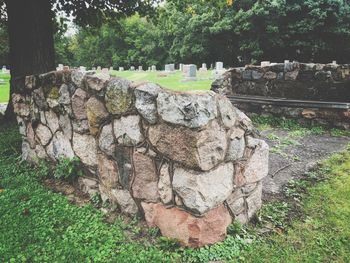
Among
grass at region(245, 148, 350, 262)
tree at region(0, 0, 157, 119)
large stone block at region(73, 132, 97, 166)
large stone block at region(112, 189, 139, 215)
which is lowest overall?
grass at region(245, 148, 350, 262)

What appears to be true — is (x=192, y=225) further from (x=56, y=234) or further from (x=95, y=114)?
(x=95, y=114)

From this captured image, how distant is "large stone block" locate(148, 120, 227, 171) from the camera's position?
233cm

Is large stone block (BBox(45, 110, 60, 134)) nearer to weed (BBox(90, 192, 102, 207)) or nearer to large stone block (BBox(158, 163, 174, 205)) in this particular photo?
weed (BBox(90, 192, 102, 207))

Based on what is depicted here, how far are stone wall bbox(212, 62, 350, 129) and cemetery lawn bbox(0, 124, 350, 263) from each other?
3.61 meters

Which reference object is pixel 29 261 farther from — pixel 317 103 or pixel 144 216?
pixel 317 103

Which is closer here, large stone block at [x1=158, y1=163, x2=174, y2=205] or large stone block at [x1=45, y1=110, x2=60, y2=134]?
large stone block at [x1=158, y1=163, x2=174, y2=205]

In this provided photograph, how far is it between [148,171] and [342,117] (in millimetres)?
5197

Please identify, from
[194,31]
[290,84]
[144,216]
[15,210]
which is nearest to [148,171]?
[144,216]

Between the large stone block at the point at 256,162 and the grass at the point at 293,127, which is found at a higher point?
the large stone block at the point at 256,162

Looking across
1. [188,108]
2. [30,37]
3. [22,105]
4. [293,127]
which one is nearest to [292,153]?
[293,127]

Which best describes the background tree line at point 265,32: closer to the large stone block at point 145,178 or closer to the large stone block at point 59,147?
the large stone block at point 59,147

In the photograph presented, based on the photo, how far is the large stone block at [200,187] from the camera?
94.7 inches

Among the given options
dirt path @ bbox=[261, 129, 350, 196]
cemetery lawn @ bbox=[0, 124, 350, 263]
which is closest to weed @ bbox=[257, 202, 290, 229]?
cemetery lawn @ bbox=[0, 124, 350, 263]

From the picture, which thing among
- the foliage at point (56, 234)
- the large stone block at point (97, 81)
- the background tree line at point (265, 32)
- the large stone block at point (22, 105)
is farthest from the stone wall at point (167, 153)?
the background tree line at point (265, 32)
